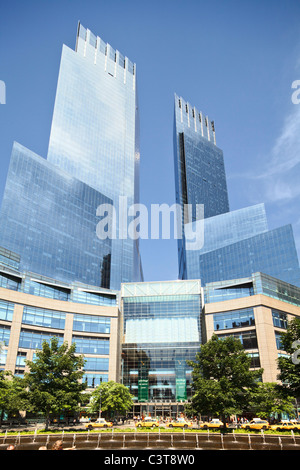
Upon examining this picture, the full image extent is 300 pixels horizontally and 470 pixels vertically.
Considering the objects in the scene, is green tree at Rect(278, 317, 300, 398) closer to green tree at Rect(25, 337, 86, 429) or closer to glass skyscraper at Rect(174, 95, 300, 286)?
green tree at Rect(25, 337, 86, 429)

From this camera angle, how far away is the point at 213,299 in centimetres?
7912

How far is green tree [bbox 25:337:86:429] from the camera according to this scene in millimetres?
40000

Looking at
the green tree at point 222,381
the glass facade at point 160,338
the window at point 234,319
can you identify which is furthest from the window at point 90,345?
the green tree at point 222,381

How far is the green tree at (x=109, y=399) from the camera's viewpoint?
52.2 meters

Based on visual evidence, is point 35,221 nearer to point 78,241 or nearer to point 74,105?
point 78,241

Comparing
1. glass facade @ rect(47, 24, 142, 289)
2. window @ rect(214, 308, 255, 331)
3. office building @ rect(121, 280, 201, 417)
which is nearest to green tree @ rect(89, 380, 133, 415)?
office building @ rect(121, 280, 201, 417)

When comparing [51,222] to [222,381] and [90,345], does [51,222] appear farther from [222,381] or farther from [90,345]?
[222,381]

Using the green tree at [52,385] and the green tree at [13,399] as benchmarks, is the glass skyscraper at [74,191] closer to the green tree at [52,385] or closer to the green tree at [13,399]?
the green tree at [13,399]

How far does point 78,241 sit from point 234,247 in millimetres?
68995

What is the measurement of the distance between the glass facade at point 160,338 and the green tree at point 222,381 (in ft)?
111

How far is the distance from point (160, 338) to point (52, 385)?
40.7 metres

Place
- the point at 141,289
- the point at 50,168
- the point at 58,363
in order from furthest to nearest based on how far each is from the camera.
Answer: the point at 50,168 → the point at 141,289 → the point at 58,363

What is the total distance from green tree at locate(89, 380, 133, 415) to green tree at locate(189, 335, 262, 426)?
16.2 metres
